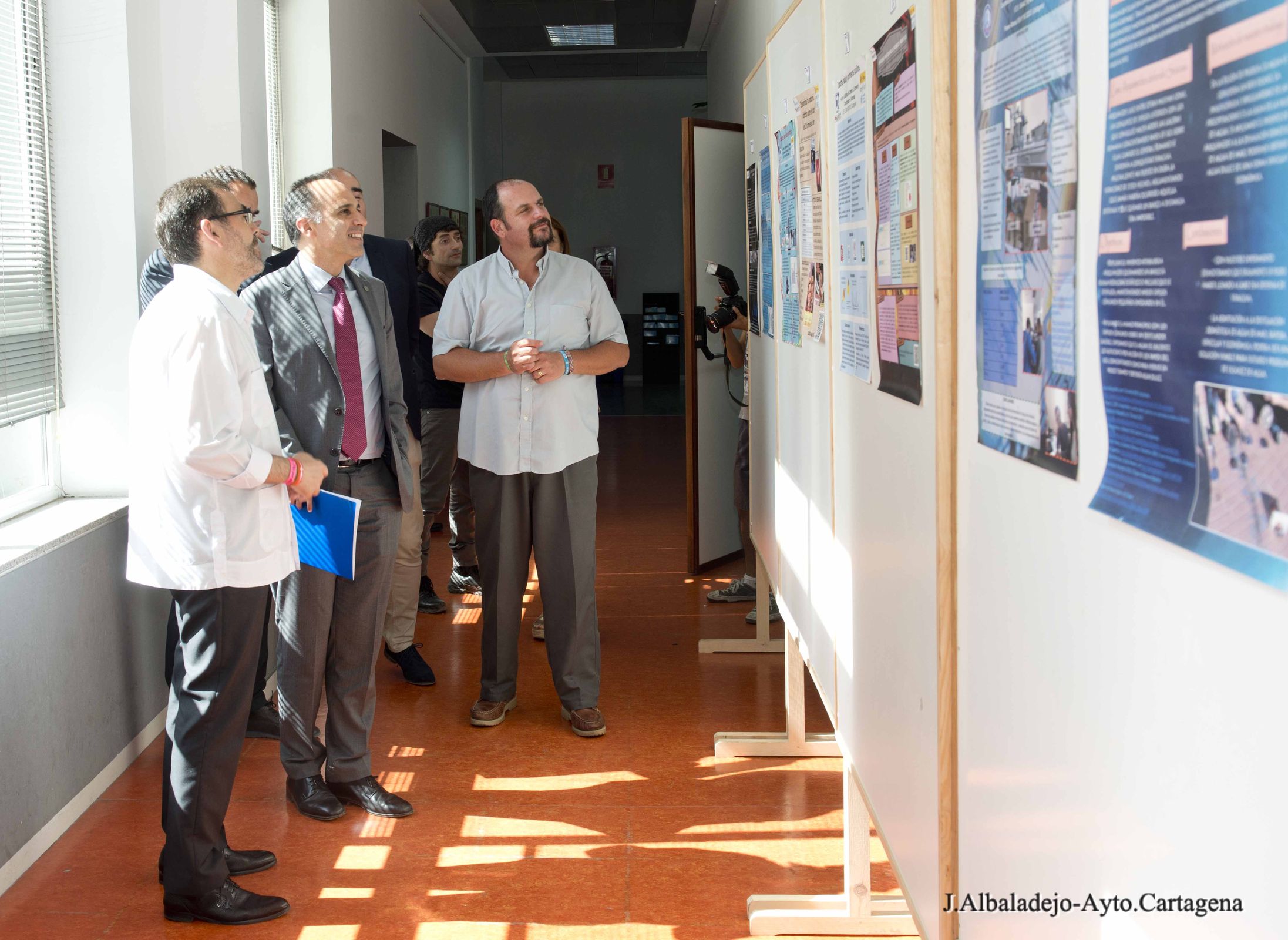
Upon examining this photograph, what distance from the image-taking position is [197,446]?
2564 millimetres

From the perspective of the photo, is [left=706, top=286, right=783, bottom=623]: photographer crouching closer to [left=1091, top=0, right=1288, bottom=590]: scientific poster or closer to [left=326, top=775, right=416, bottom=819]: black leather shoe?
[left=326, top=775, right=416, bottom=819]: black leather shoe

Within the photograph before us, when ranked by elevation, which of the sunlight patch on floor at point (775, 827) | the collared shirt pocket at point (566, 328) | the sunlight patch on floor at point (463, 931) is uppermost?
the collared shirt pocket at point (566, 328)

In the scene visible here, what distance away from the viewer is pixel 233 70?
455 cm

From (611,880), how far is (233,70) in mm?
3411

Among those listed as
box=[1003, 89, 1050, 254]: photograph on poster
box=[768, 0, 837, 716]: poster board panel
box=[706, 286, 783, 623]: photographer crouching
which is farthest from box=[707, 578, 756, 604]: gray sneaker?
box=[1003, 89, 1050, 254]: photograph on poster

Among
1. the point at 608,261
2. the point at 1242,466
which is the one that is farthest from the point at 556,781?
the point at 608,261

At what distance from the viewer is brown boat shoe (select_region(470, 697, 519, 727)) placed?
4.24 m

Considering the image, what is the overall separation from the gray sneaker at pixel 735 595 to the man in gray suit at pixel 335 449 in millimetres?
2719

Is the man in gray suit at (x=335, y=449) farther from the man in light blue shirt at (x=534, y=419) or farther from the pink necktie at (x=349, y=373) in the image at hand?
the man in light blue shirt at (x=534, y=419)

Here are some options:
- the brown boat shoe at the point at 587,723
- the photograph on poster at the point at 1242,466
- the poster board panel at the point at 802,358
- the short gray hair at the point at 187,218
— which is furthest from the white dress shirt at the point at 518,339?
the photograph on poster at the point at 1242,466

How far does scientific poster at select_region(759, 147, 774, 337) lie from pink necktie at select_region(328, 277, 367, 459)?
1.36 metres

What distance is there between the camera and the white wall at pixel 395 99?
275 inches

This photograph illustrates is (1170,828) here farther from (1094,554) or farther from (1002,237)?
(1002,237)

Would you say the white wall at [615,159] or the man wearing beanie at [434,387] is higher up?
the white wall at [615,159]
